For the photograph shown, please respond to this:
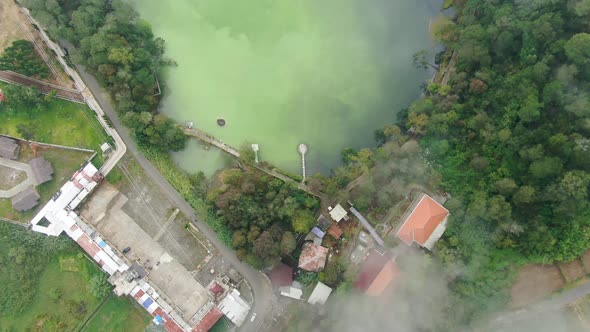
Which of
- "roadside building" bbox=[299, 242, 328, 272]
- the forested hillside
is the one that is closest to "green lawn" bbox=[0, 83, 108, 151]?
"roadside building" bbox=[299, 242, 328, 272]

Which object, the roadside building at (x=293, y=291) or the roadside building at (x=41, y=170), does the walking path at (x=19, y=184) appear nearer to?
the roadside building at (x=41, y=170)

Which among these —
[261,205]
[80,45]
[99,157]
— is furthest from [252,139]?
[80,45]

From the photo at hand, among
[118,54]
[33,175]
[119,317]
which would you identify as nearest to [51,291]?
[119,317]

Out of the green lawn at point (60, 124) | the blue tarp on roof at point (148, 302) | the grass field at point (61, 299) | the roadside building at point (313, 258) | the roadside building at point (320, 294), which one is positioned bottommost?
the grass field at point (61, 299)

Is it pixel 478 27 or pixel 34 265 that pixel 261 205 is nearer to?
pixel 34 265

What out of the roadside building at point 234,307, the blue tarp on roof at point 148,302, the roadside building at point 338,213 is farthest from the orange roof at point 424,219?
the blue tarp on roof at point 148,302

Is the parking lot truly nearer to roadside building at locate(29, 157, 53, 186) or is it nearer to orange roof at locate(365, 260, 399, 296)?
roadside building at locate(29, 157, 53, 186)
